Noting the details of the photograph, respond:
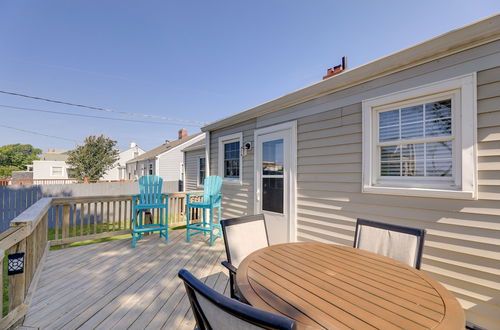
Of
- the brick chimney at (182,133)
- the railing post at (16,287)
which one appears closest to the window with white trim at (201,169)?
the railing post at (16,287)

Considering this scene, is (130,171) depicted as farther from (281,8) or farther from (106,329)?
(106,329)

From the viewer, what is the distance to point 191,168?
9.81m

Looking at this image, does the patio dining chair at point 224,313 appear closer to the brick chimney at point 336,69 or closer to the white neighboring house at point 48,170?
the brick chimney at point 336,69

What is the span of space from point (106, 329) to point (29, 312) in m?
0.91

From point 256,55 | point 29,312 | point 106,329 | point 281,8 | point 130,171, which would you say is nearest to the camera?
point 106,329

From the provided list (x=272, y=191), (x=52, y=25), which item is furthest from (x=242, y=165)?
(x=52, y=25)

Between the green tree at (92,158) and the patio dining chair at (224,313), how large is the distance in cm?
1719

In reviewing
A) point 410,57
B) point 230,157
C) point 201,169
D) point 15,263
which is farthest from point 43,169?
point 410,57

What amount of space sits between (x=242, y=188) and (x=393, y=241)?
3053mm

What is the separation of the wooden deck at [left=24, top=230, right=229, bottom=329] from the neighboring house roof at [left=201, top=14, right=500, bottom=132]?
112 inches

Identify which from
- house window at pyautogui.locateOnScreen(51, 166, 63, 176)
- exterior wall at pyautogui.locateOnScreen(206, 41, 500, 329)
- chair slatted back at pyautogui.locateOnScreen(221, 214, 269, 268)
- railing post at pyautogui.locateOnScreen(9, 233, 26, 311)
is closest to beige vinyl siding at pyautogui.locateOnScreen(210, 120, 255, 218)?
exterior wall at pyautogui.locateOnScreen(206, 41, 500, 329)

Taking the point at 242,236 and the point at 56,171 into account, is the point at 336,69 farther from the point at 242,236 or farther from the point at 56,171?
the point at 56,171

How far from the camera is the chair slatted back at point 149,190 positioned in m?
4.34

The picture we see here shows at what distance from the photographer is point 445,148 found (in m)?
2.09
